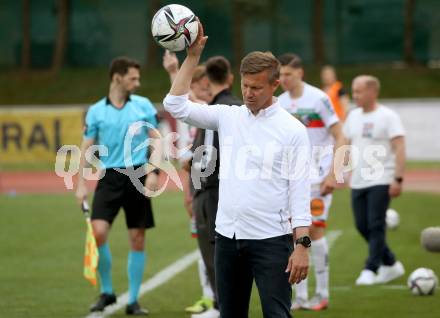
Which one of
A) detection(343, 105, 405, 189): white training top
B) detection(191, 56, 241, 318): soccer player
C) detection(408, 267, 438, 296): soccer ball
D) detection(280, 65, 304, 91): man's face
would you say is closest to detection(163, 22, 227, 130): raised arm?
detection(191, 56, 241, 318): soccer player

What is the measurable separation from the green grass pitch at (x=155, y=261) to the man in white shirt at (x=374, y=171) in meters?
0.29

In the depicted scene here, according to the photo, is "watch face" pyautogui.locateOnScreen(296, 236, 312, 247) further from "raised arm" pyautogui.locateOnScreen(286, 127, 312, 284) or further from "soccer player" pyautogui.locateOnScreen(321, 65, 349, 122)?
"soccer player" pyautogui.locateOnScreen(321, 65, 349, 122)

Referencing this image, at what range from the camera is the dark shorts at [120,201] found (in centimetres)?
1012

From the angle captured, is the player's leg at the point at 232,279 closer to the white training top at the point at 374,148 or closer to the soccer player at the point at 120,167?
the soccer player at the point at 120,167

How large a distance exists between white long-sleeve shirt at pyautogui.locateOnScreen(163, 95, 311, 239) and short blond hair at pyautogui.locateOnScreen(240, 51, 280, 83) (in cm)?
22

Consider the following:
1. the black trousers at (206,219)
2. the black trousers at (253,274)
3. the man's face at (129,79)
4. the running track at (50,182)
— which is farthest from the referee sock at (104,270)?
the running track at (50,182)

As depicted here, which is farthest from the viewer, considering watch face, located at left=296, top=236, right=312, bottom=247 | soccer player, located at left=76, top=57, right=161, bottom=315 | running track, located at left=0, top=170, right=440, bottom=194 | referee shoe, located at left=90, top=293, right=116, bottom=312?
running track, located at left=0, top=170, right=440, bottom=194

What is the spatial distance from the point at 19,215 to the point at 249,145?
13.0 meters

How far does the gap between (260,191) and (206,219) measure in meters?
2.94

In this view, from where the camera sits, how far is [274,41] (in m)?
43.6

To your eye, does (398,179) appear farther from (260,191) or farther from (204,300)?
(260,191)

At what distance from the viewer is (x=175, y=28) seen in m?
6.75

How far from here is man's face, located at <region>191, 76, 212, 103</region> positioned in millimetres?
10016

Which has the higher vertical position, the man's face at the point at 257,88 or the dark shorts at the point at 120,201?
the man's face at the point at 257,88
